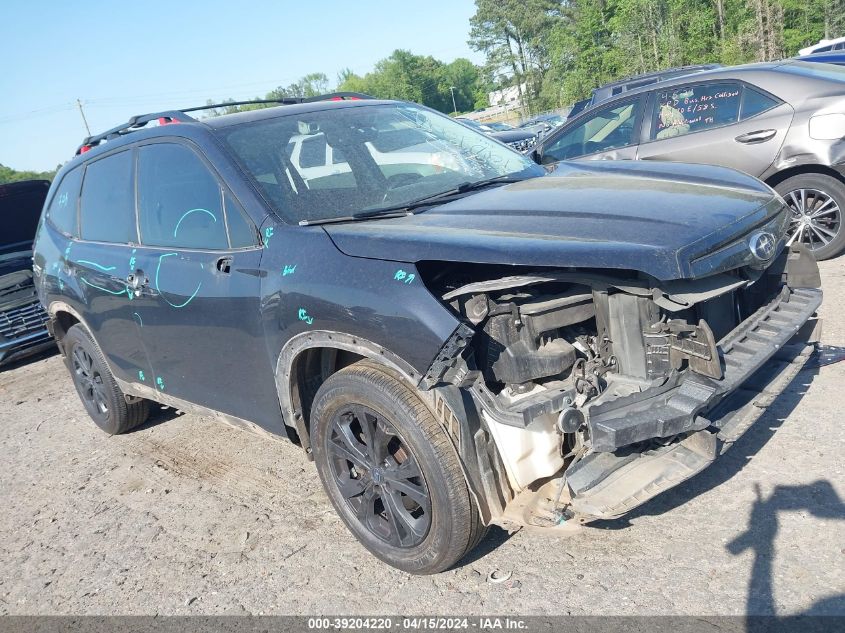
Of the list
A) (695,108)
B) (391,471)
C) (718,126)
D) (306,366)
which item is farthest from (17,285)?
(718,126)

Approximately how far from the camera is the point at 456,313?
259cm

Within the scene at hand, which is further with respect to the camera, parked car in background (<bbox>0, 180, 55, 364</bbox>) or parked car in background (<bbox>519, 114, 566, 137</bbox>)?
parked car in background (<bbox>519, 114, 566, 137</bbox>)

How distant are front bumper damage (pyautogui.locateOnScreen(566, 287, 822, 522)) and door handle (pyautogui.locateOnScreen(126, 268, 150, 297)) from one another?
254 cm

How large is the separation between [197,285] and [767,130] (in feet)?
15.8

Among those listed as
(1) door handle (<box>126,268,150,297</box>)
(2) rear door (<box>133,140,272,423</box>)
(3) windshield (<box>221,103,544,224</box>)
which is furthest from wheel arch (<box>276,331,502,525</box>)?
(1) door handle (<box>126,268,150,297</box>)

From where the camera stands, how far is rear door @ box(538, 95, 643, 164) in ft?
22.0

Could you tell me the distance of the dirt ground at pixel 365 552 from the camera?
8.63 ft

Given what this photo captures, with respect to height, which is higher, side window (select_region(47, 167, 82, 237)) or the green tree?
the green tree

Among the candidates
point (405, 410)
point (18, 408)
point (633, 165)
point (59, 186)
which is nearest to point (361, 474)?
point (405, 410)

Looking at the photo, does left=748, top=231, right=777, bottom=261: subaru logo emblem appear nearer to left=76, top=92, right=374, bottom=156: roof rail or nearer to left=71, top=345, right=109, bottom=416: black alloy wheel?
left=76, top=92, right=374, bottom=156: roof rail

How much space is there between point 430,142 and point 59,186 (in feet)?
9.85

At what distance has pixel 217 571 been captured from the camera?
3322 millimetres

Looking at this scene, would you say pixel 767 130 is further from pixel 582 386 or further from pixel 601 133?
pixel 582 386

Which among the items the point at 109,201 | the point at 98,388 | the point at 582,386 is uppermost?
the point at 109,201
